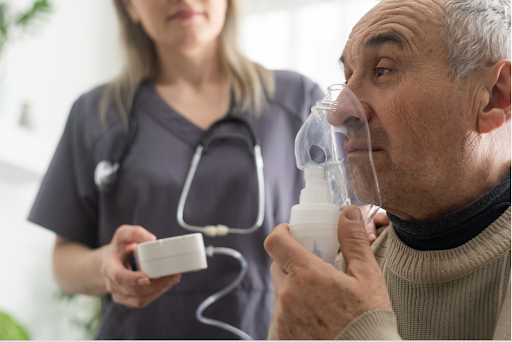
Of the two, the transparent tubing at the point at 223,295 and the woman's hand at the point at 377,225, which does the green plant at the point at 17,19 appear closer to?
the transparent tubing at the point at 223,295

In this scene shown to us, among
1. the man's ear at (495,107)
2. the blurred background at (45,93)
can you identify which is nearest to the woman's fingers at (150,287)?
the man's ear at (495,107)

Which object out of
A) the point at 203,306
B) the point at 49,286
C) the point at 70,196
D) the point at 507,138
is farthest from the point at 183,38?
the point at 49,286

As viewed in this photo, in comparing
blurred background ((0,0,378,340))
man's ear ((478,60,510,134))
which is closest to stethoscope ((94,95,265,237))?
man's ear ((478,60,510,134))

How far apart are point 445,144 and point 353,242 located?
21 centimetres

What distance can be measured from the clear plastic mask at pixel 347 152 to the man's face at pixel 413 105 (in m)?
0.02

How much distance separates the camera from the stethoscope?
42.1 inches

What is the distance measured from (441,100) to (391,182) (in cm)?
13

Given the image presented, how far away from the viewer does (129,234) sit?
0.89m

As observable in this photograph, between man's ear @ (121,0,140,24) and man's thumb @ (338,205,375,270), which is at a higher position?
man's ear @ (121,0,140,24)

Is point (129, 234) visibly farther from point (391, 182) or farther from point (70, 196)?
point (391, 182)

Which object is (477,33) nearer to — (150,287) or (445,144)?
(445,144)

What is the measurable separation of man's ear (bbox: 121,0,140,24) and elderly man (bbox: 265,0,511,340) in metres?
0.84

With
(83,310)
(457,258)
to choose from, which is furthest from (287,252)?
(83,310)

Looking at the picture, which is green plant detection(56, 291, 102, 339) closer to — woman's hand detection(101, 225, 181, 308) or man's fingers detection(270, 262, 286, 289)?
woman's hand detection(101, 225, 181, 308)
